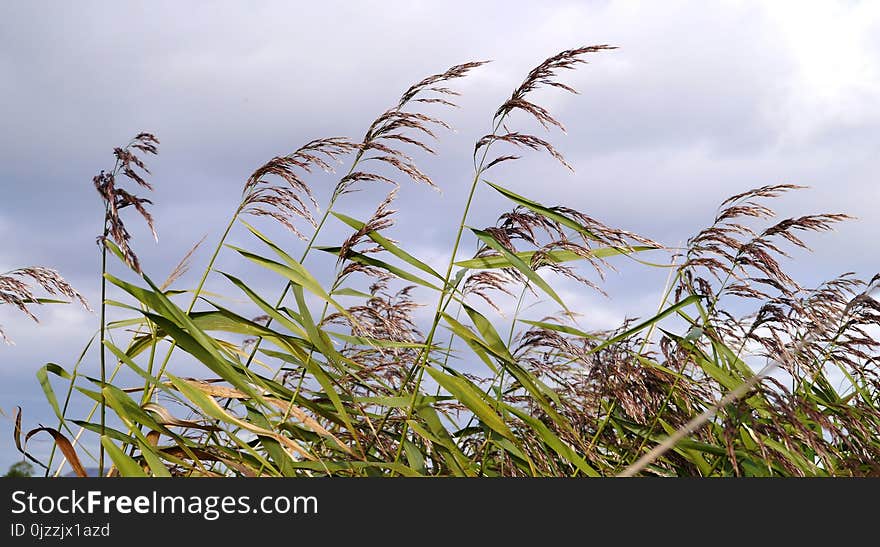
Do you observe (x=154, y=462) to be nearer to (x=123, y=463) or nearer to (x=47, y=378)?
(x=123, y=463)

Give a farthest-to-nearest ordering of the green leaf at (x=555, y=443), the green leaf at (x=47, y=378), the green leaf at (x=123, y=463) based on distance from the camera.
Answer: the green leaf at (x=555, y=443), the green leaf at (x=47, y=378), the green leaf at (x=123, y=463)

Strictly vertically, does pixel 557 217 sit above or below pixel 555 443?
above

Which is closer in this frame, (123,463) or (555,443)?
(123,463)

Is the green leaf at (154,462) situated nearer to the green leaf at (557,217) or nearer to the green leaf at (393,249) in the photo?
the green leaf at (393,249)

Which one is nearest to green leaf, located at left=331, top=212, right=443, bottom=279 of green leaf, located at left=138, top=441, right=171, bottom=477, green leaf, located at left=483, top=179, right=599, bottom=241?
green leaf, located at left=483, top=179, right=599, bottom=241

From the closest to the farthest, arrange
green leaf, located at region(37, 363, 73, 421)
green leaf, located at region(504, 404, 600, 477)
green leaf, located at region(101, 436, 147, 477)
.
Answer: green leaf, located at region(101, 436, 147, 477), green leaf, located at region(37, 363, 73, 421), green leaf, located at region(504, 404, 600, 477)

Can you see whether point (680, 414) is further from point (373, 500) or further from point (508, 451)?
point (373, 500)

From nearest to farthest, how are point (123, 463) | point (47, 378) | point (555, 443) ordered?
point (123, 463) < point (47, 378) < point (555, 443)

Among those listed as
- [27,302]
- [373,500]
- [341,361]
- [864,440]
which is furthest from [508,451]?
[27,302]

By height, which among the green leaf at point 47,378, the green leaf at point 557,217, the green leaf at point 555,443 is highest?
the green leaf at point 557,217

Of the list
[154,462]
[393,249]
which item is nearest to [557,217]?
[393,249]

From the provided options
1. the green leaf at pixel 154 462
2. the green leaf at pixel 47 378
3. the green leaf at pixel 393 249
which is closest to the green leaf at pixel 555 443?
the green leaf at pixel 393 249

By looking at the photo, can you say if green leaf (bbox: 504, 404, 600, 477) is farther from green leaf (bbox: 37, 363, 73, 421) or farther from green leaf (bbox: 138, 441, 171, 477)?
green leaf (bbox: 37, 363, 73, 421)

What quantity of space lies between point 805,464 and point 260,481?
1.71 m
